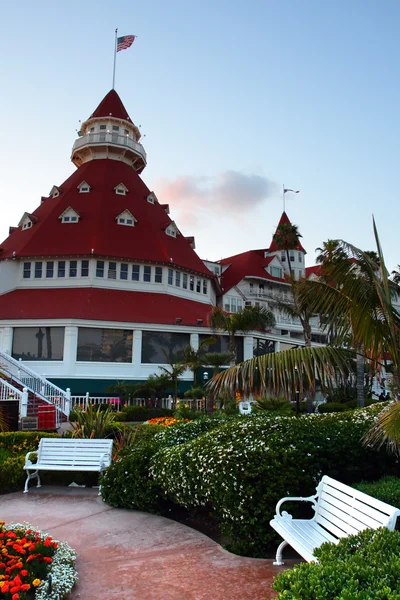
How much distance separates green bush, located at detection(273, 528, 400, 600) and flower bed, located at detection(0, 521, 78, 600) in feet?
7.80

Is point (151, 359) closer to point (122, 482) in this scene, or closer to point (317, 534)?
point (122, 482)

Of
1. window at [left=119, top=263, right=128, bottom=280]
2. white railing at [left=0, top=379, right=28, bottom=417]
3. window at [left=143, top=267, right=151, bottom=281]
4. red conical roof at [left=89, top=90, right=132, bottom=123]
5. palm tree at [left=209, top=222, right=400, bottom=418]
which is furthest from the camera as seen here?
red conical roof at [left=89, top=90, right=132, bottom=123]

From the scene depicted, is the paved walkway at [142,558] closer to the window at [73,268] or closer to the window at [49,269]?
the window at [73,268]

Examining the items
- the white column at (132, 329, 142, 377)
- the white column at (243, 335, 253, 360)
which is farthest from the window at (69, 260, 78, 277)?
the white column at (243, 335, 253, 360)

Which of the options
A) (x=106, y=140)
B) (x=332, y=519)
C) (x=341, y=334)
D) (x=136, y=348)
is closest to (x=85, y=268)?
(x=136, y=348)

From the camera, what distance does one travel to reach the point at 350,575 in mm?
3309

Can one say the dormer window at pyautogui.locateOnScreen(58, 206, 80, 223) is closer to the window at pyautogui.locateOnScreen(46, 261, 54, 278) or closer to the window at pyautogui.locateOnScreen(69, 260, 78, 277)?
the window at pyautogui.locateOnScreen(46, 261, 54, 278)

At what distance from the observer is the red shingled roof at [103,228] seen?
3503cm

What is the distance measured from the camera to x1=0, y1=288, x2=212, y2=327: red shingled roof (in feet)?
100

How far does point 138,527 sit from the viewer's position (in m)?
7.07

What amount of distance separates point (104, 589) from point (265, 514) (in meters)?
2.08

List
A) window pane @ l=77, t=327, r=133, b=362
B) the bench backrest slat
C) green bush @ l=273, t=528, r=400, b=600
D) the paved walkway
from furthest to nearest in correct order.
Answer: window pane @ l=77, t=327, r=133, b=362 → the paved walkway → the bench backrest slat → green bush @ l=273, t=528, r=400, b=600

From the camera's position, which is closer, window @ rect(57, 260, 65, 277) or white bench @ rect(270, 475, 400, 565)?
white bench @ rect(270, 475, 400, 565)

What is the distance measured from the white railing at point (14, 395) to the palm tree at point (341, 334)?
43.4ft
